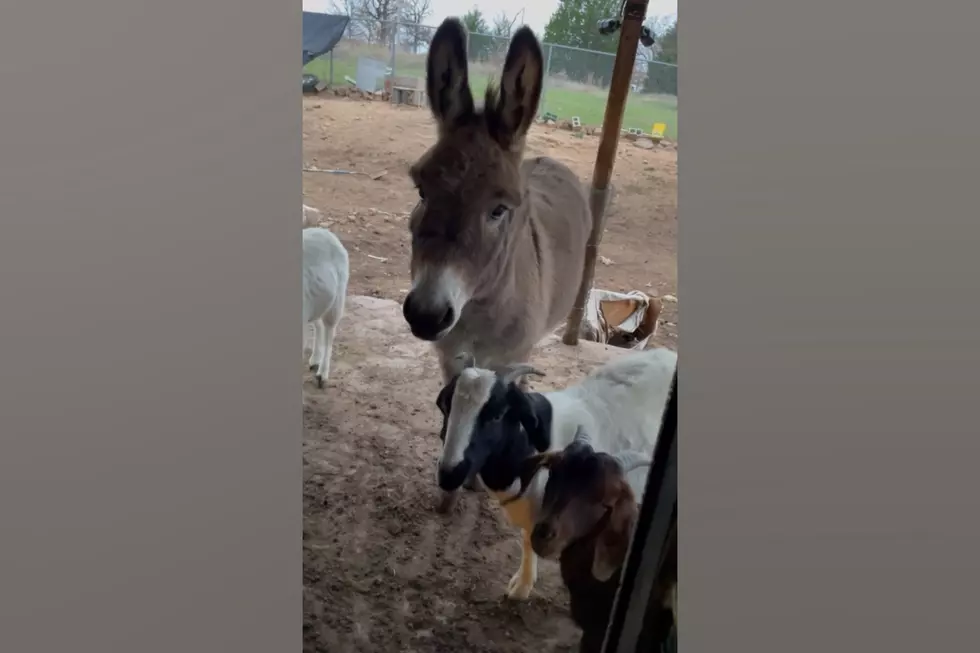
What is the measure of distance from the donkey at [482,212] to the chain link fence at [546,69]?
0.02 m

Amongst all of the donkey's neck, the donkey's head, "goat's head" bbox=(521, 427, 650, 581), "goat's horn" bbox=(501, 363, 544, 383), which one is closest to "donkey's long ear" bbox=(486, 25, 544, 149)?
the donkey's head

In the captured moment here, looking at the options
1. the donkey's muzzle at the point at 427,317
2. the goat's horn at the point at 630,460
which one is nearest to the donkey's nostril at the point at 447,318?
the donkey's muzzle at the point at 427,317

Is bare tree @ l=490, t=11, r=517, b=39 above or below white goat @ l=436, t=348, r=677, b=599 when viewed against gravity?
above

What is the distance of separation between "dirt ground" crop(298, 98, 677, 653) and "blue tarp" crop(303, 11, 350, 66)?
0.25 ft

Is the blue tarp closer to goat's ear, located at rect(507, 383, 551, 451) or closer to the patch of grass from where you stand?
the patch of grass

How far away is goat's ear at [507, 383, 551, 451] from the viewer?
42.4 inches

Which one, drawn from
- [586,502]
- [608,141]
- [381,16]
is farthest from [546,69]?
[586,502]

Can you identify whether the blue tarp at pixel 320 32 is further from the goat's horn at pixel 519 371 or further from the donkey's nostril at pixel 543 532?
the donkey's nostril at pixel 543 532

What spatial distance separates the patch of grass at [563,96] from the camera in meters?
1.04

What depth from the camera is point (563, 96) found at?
3.45 ft

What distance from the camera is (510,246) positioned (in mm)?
1102

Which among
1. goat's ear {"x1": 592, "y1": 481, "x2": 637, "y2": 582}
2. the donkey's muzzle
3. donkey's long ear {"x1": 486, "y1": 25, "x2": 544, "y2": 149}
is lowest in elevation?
goat's ear {"x1": 592, "y1": 481, "x2": 637, "y2": 582}
